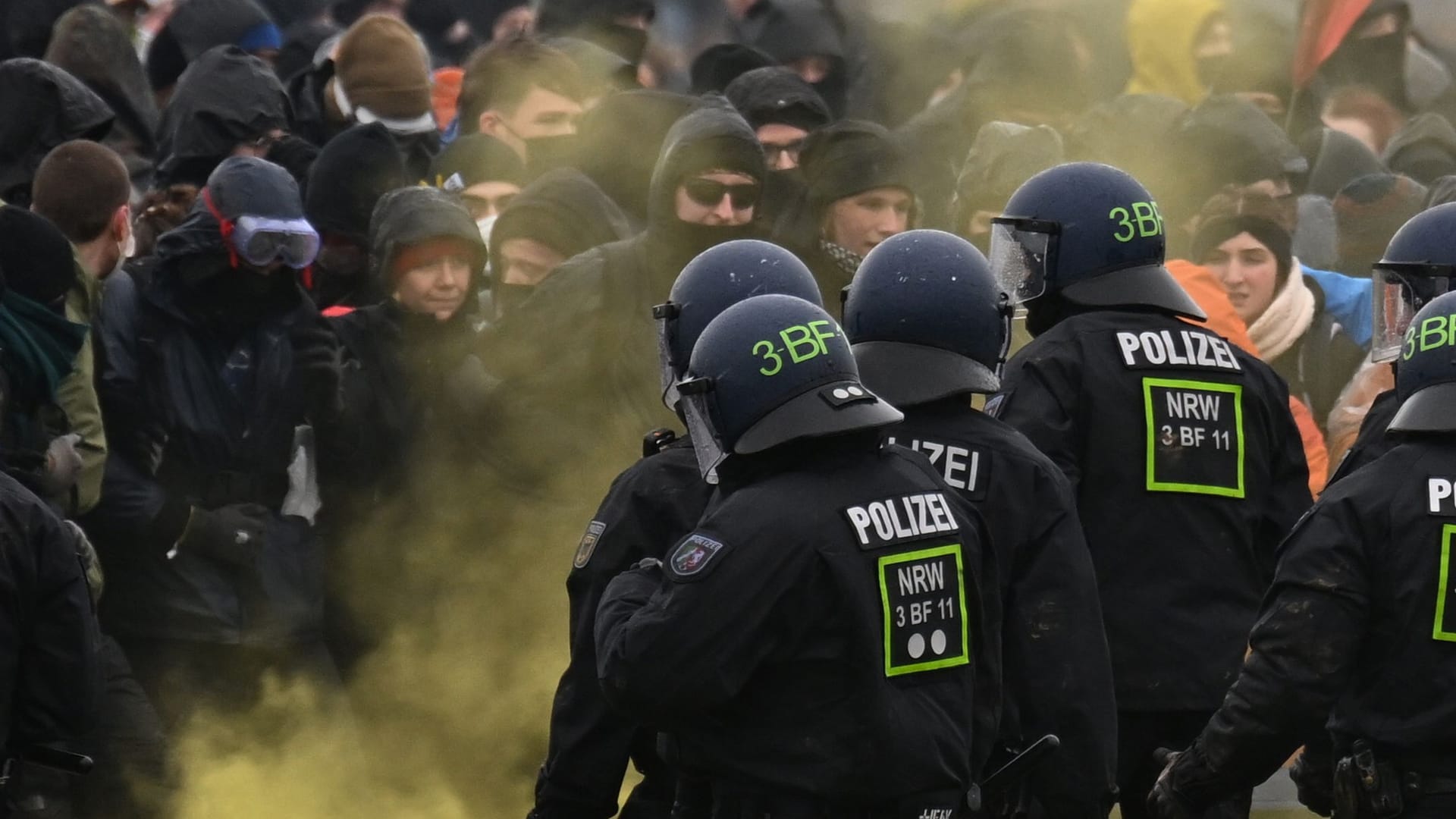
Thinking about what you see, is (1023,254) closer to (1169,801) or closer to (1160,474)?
(1160,474)

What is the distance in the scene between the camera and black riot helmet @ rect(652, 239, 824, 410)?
5.59m

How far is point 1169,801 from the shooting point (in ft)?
18.9

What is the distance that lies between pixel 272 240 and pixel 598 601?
3.23m

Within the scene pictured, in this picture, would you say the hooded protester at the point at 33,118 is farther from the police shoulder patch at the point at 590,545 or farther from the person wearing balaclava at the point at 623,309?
the police shoulder patch at the point at 590,545

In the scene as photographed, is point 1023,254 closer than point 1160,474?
No

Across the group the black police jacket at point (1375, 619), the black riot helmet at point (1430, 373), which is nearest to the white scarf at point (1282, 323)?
the black riot helmet at point (1430, 373)

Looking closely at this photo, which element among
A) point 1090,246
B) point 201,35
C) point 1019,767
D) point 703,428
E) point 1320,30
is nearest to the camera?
point 703,428

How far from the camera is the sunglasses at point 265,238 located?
26.8 ft

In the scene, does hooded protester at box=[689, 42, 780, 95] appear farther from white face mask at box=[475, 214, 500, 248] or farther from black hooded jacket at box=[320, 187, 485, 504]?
black hooded jacket at box=[320, 187, 485, 504]

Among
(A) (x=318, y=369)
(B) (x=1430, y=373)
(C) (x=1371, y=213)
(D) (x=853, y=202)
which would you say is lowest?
(A) (x=318, y=369)

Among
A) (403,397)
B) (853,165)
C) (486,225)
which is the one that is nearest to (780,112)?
Result: (853,165)

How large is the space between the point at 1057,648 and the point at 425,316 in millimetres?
3881

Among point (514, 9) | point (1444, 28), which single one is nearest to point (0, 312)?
point (514, 9)

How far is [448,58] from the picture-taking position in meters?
12.8
